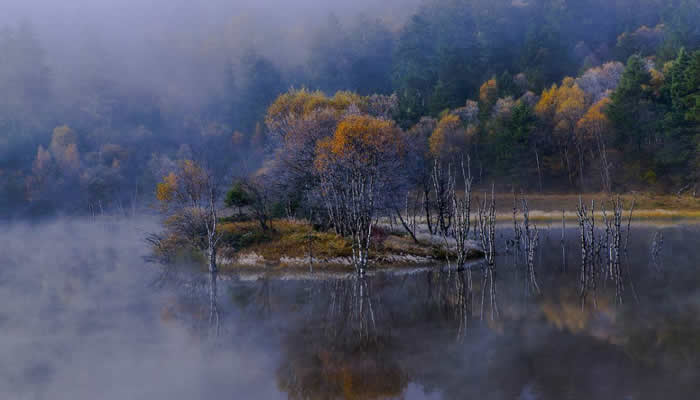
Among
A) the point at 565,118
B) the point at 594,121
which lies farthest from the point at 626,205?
the point at 565,118

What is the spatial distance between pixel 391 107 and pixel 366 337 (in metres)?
61.3

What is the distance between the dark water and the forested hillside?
1044cm

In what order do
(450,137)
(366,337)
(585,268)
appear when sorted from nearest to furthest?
(366,337) → (585,268) → (450,137)

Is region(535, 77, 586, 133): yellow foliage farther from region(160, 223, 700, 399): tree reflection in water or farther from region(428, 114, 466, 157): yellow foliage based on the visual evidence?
region(160, 223, 700, 399): tree reflection in water

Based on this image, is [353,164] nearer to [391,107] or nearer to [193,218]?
[193,218]

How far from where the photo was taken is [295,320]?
18.6 meters

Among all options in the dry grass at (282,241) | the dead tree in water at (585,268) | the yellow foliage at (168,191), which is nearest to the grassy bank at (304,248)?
the dry grass at (282,241)

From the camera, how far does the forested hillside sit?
52625mm

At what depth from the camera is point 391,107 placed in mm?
75438

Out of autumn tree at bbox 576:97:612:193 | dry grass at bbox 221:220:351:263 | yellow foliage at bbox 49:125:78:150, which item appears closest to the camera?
dry grass at bbox 221:220:351:263

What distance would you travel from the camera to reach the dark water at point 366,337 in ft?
41.3

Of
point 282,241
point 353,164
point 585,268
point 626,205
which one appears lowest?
point 585,268

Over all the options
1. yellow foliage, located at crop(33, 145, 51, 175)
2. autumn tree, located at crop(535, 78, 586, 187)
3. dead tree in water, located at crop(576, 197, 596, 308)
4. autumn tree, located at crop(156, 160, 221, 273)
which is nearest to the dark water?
dead tree in water, located at crop(576, 197, 596, 308)

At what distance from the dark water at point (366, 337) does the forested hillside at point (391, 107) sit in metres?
10.4
